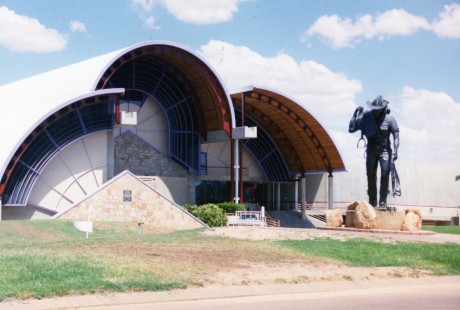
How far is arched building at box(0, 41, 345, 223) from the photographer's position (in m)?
38.9

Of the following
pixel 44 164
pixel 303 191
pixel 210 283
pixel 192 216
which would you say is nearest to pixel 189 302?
pixel 210 283

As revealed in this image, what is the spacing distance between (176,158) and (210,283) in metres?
35.1

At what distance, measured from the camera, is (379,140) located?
104 feet

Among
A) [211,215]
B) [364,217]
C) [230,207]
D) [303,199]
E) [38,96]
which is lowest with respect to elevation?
[211,215]

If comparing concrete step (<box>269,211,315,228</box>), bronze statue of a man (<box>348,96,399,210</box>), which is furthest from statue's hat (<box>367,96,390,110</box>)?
concrete step (<box>269,211,315,228</box>)

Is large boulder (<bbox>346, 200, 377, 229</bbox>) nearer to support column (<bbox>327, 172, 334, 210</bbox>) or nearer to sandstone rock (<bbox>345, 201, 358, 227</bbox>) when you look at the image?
sandstone rock (<bbox>345, 201, 358, 227</bbox>)

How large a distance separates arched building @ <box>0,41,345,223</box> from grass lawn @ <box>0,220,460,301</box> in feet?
43.4

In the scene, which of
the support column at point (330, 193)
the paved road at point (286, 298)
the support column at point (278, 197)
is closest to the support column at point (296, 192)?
the support column at point (278, 197)

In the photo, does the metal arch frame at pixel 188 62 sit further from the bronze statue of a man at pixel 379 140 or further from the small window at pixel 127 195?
the bronze statue of a man at pixel 379 140

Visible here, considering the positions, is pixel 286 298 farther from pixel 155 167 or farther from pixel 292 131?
pixel 292 131

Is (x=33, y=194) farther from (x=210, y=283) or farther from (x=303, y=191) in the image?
(x=210, y=283)

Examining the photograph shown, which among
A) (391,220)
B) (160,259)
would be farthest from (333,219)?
(160,259)

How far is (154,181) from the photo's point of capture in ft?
151

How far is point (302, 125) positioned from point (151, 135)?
11601 mm
